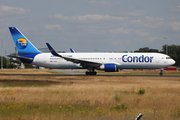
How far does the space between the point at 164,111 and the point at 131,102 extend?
2566 mm

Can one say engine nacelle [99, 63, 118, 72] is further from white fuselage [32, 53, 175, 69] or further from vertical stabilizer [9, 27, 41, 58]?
vertical stabilizer [9, 27, 41, 58]

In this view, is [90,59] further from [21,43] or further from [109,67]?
[21,43]

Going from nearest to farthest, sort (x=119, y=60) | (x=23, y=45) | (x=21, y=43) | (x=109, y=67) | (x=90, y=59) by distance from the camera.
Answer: (x=109, y=67) < (x=119, y=60) < (x=90, y=59) < (x=23, y=45) < (x=21, y=43)

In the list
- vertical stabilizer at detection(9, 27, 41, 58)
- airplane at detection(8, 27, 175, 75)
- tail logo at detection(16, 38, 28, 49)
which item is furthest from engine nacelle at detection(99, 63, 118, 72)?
tail logo at detection(16, 38, 28, 49)

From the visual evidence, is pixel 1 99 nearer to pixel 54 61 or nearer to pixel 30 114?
pixel 30 114

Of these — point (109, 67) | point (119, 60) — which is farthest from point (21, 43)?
point (119, 60)

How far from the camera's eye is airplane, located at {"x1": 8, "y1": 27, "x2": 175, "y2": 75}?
3666 cm

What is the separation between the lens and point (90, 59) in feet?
127

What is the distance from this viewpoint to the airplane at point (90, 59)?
36.7 meters

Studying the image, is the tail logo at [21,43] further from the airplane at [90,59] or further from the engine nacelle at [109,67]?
the engine nacelle at [109,67]

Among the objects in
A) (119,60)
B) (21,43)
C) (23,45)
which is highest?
(21,43)

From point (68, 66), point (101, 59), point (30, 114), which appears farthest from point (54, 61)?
point (30, 114)

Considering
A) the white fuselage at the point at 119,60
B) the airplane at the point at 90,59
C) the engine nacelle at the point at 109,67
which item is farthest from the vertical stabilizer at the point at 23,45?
the engine nacelle at the point at 109,67

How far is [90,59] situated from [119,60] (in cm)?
496
